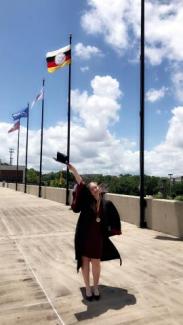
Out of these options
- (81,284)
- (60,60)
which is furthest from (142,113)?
(60,60)

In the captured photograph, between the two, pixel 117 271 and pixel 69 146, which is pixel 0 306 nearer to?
pixel 117 271

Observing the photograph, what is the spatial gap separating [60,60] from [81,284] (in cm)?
1796

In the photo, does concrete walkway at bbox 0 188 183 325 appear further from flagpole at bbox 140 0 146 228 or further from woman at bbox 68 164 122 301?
flagpole at bbox 140 0 146 228

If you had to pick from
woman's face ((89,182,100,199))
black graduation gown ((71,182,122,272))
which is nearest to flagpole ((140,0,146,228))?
black graduation gown ((71,182,122,272))

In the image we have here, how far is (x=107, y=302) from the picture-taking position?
5879mm

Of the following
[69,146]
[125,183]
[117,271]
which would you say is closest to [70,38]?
[69,146]

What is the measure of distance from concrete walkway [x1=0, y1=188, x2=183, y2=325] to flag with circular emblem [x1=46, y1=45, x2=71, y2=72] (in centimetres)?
1339

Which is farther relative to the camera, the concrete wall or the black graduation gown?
the concrete wall

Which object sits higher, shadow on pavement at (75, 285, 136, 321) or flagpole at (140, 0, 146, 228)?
flagpole at (140, 0, 146, 228)

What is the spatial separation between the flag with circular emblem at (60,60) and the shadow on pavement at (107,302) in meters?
18.0

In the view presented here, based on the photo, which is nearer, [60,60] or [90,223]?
[90,223]

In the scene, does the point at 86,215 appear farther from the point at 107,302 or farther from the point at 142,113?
the point at 142,113

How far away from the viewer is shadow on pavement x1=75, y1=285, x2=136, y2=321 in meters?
5.47

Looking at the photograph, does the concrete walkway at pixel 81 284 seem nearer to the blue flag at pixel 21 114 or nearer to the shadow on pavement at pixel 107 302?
the shadow on pavement at pixel 107 302
